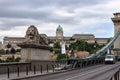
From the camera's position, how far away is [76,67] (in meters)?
55.2

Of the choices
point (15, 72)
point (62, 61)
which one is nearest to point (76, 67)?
Answer: point (62, 61)

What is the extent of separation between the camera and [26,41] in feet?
130

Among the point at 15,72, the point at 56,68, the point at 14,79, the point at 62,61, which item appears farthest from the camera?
the point at 62,61

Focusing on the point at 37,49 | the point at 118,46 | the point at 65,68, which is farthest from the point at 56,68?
the point at 118,46

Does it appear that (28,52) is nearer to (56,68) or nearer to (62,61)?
(56,68)

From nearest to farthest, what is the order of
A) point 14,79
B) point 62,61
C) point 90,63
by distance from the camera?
1. point 14,79
2. point 62,61
3. point 90,63

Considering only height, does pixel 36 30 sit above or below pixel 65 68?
above

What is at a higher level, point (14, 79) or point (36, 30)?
point (36, 30)

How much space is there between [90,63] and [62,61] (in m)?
17.7

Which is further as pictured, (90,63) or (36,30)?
(90,63)

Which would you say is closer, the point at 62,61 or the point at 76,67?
the point at 62,61

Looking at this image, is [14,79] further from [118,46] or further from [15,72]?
[118,46]

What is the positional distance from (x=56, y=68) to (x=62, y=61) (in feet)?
11.2

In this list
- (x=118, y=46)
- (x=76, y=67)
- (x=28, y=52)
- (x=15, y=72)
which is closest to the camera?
(x=15, y=72)
